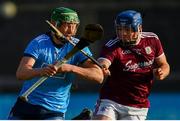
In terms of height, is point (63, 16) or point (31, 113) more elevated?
point (63, 16)

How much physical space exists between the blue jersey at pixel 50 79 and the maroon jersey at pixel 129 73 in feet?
2.36

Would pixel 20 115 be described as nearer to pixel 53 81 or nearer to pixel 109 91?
pixel 53 81

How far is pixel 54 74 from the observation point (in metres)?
8.54

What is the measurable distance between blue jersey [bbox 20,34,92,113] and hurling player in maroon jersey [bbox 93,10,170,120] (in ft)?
2.27

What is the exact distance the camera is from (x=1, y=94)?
80.2 ft

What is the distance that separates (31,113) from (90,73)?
0.74m

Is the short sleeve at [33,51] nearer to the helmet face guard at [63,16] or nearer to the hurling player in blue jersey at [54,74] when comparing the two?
the hurling player in blue jersey at [54,74]

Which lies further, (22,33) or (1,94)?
(22,33)

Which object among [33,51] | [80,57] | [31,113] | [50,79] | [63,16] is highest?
[63,16]

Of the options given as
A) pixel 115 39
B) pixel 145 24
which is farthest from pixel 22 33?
pixel 115 39

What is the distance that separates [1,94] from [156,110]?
269 inches

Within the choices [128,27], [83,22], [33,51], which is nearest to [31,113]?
[33,51]

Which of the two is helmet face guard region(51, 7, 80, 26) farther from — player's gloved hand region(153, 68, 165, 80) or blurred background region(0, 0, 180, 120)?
blurred background region(0, 0, 180, 120)

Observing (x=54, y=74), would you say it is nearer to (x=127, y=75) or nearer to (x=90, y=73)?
(x=90, y=73)
